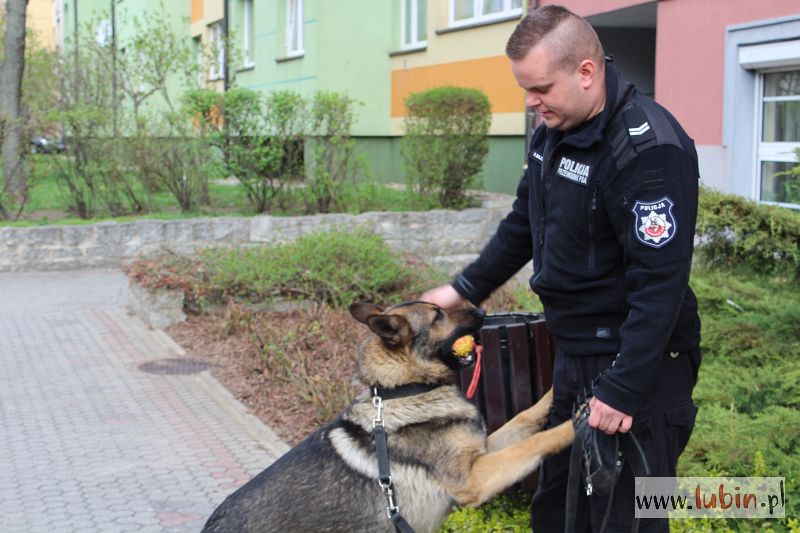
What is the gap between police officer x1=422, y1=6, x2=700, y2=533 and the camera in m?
2.82

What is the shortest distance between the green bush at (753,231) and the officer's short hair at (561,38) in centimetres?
255

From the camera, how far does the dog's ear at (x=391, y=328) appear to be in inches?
141

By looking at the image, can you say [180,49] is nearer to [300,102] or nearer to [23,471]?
[300,102]

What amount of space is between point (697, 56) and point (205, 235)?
22.9 feet

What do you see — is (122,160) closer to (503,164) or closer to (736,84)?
(503,164)

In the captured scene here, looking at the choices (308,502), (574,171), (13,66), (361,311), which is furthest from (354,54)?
(574,171)

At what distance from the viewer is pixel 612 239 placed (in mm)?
3021

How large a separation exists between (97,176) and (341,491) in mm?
11771

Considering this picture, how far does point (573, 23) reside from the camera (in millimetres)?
2938

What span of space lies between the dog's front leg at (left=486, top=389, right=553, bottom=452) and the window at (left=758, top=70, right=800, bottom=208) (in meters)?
6.29

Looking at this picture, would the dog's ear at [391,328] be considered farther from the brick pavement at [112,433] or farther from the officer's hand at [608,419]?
the brick pavement at [112,433]

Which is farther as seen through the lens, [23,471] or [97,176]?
[97,176]

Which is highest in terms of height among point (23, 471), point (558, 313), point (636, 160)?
point (636, 160)

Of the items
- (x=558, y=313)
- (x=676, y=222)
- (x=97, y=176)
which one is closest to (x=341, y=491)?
(x=558, y=313)
